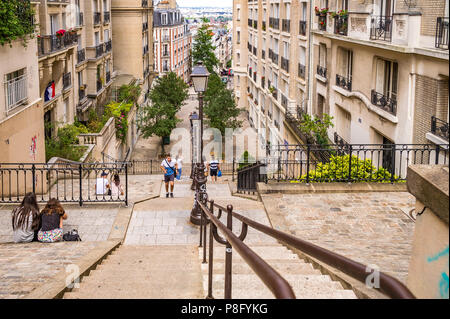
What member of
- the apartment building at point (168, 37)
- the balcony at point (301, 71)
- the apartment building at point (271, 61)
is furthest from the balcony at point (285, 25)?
the apartment building at point (168, 37)

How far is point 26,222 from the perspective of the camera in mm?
9586

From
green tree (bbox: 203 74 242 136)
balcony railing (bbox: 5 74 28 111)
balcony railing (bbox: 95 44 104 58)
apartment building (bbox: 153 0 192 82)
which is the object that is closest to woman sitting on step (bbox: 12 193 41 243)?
balcony railing (bbox: 5 74 28 111)

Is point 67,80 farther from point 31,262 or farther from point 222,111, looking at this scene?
point 31,262

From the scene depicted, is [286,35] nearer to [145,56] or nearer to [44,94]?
[44,94]

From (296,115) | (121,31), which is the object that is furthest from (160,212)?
(121,31)

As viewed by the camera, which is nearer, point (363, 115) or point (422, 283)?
point (422, 283)

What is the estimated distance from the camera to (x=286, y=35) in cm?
3178

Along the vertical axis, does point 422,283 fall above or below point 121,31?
below

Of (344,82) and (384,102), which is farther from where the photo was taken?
(344,82)

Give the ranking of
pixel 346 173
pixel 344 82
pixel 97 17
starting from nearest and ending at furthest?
pixel 346 173, pixel 344 82, pixel 97 17

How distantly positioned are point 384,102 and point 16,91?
11722 mm

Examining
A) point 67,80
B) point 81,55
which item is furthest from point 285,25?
point 67,80

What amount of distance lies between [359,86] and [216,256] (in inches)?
521
